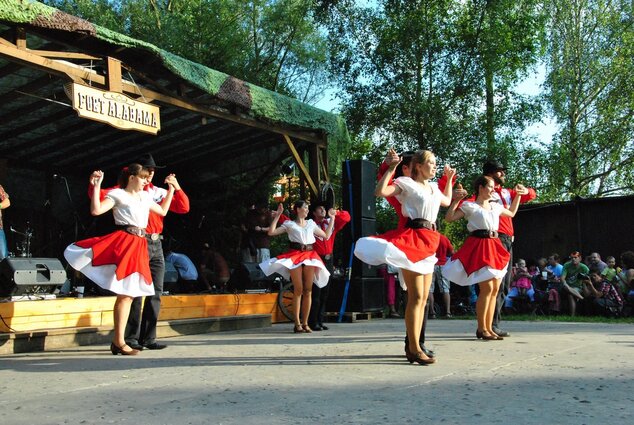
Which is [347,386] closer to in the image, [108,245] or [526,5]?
[108,245]

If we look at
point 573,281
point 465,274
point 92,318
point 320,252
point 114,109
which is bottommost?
point 92,318

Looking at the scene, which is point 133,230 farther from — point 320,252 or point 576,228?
point 576,228

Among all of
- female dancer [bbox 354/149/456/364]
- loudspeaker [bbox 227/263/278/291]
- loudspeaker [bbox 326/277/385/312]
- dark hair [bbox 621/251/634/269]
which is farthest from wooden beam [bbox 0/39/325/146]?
dark hair [bbox 621/251/634/269]

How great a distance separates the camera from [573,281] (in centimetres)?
1328

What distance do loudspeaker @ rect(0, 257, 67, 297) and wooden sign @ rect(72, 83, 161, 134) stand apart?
198 centimetres

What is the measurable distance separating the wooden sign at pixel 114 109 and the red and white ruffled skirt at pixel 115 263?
10.0 feet

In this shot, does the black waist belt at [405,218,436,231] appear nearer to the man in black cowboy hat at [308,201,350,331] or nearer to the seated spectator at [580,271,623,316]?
the man in black cowboy hat at [308,201,350,331]

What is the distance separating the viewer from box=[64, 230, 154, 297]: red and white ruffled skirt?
601cm

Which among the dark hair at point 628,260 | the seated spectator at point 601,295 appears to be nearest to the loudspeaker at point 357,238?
the seated spectator at point 601,295

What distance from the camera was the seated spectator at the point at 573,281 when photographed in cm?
1296

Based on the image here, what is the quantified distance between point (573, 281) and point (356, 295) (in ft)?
15.6

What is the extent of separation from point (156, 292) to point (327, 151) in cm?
729

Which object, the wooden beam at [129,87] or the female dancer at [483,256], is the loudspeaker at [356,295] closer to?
the wooden beam at [129,87]

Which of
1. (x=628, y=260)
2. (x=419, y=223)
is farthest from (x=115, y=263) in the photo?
(x=628, y=260)
